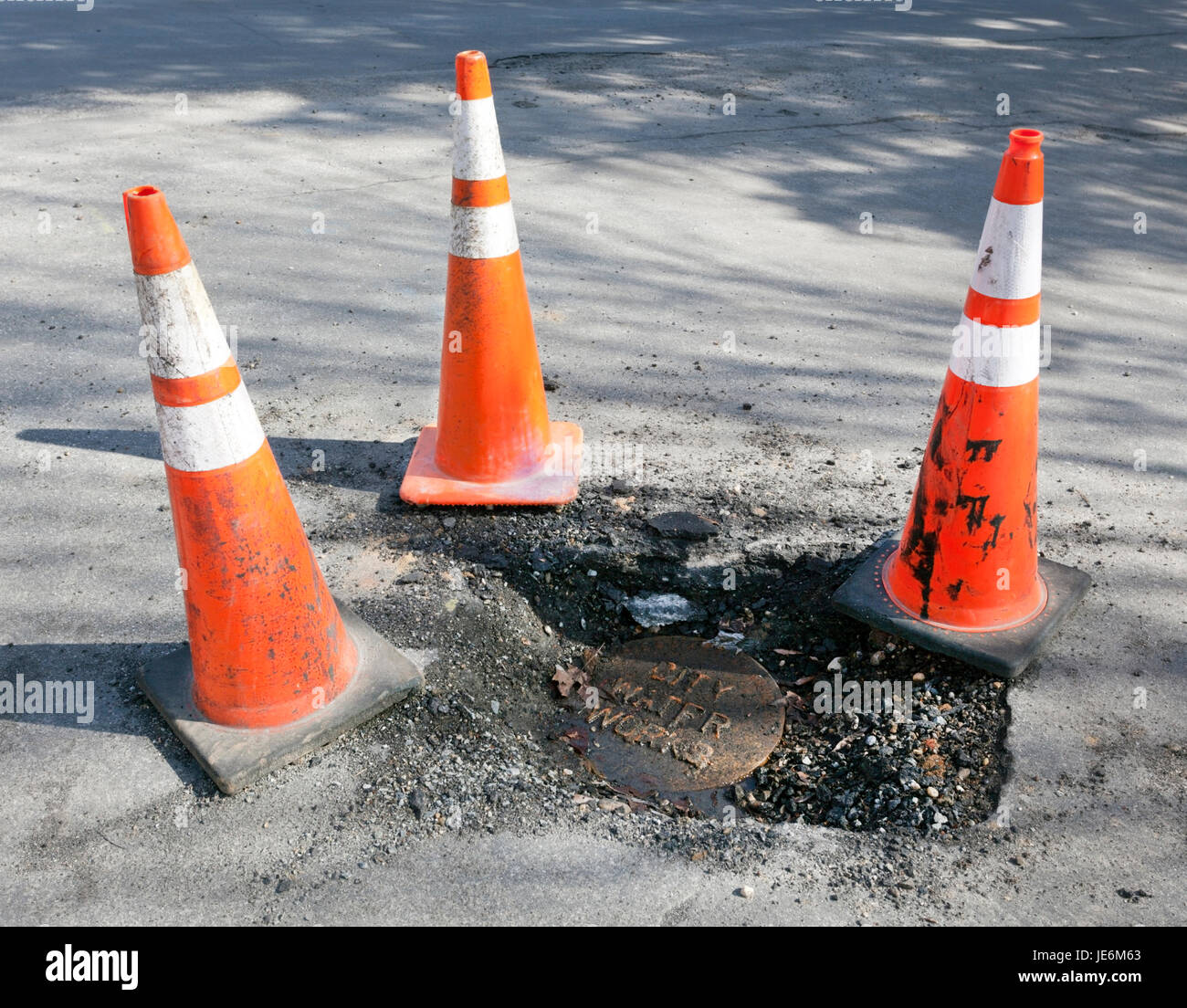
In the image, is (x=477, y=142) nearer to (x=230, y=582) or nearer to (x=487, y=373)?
(x=487, y=373)

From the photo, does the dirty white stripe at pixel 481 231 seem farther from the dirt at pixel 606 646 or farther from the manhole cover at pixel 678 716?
the manhole cover at pixel 678 716

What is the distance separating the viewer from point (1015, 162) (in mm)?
2578

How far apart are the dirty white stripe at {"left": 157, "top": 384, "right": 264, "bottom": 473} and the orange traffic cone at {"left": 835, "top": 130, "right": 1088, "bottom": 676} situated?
177cm

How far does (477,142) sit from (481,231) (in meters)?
0.28

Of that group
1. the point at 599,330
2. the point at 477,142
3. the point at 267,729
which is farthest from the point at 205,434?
the point at 599,330

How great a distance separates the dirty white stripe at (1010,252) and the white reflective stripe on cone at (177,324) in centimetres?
196

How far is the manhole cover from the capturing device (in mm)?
2760

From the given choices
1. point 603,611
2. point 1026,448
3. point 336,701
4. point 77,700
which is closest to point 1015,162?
point 1026,448

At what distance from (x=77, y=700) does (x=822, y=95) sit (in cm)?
706

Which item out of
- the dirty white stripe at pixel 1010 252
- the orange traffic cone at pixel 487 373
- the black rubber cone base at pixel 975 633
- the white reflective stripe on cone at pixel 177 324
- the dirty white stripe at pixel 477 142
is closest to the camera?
the white reflective stripe on cone at pixel 177 324

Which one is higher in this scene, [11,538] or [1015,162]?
[1015,162]

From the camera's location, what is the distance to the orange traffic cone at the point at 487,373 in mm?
3336

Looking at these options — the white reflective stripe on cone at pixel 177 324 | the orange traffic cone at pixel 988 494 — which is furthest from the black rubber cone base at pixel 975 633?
the white reflective stripe on cone at pixel 177 324
